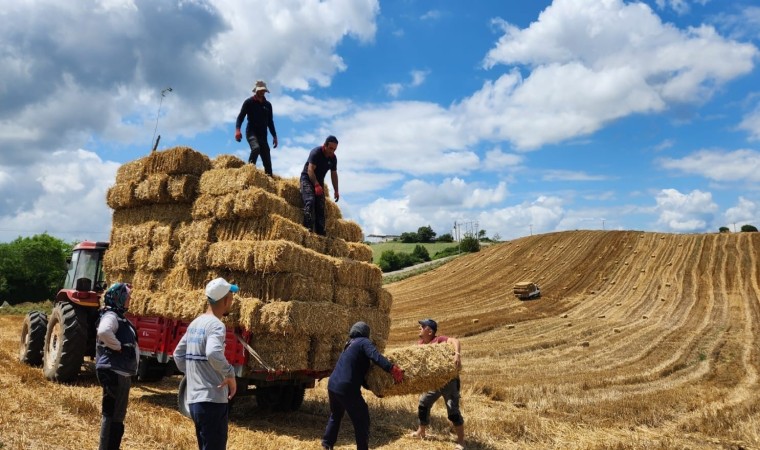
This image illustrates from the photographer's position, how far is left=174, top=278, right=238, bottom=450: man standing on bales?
441 cm

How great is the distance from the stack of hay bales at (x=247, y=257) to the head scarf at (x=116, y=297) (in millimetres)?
1969

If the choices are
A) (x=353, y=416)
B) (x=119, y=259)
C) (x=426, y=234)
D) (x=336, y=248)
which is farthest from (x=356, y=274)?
(x=426, y=234)

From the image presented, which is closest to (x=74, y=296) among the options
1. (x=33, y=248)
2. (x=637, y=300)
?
(x=637, y=300)

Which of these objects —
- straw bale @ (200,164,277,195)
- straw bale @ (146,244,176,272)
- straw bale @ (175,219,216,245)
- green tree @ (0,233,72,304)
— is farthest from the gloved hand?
green tree @ (0,233,72,304)

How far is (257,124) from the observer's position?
35.7 ft

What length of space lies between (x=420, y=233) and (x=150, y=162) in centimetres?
8518

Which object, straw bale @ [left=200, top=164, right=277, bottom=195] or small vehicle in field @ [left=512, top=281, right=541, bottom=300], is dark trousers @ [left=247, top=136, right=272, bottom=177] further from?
small vehicle in field @ [left=512, top=281, right=541, bottom=300]

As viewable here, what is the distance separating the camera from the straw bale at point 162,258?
9258mm

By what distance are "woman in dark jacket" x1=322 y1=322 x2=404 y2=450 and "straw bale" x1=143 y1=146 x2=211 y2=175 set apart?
4828mm

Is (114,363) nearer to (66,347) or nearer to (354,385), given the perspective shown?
(354,385)

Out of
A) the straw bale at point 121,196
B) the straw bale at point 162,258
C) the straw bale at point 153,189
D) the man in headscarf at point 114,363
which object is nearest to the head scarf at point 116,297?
the man in headscarf at point 114,363

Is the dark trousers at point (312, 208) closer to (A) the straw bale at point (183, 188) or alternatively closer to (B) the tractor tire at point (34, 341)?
(A) the straw bale at point (183, 188)

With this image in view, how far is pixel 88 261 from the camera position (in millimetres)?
11852

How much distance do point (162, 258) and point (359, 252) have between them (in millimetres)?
3218
